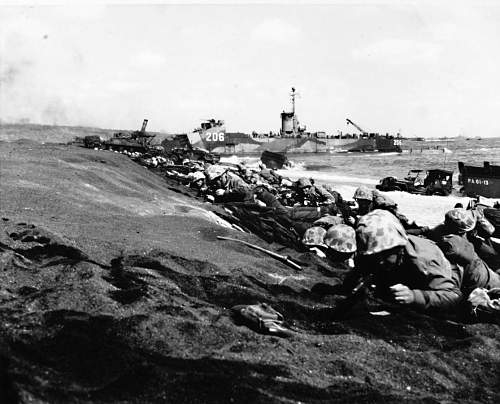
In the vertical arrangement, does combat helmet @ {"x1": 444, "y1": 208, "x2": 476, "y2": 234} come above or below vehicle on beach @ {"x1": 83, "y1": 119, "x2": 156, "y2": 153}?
below

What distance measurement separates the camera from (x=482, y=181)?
20094mm

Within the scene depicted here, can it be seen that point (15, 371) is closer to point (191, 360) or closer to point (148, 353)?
point (148, 353)

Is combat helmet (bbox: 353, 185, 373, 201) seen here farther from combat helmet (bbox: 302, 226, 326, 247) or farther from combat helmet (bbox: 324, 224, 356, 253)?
combat helmet (bbox: 324, 224, 356, 253)

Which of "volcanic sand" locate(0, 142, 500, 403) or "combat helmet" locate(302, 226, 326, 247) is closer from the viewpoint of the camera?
"volcanic sand" locate(0, 142, 500, 403)

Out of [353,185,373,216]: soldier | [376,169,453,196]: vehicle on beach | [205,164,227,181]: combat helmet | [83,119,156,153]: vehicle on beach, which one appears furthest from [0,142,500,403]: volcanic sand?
[83,119,156,153]: vehicle on beach

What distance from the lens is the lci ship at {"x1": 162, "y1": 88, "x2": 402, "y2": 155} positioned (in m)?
50.3

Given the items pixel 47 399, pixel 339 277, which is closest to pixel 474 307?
pixel 339 277

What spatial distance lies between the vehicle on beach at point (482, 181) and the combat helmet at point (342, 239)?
16297 mm

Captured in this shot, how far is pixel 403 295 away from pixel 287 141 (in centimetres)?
5466

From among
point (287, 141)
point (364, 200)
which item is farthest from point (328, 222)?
point (287, 141)

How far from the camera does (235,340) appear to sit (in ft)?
10.4

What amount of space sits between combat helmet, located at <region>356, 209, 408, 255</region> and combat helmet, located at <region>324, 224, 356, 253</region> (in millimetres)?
1645

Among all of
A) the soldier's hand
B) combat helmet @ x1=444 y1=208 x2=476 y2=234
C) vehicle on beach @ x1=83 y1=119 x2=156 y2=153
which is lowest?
the soldier's hand

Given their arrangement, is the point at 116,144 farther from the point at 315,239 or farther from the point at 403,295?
the point at 403,295
